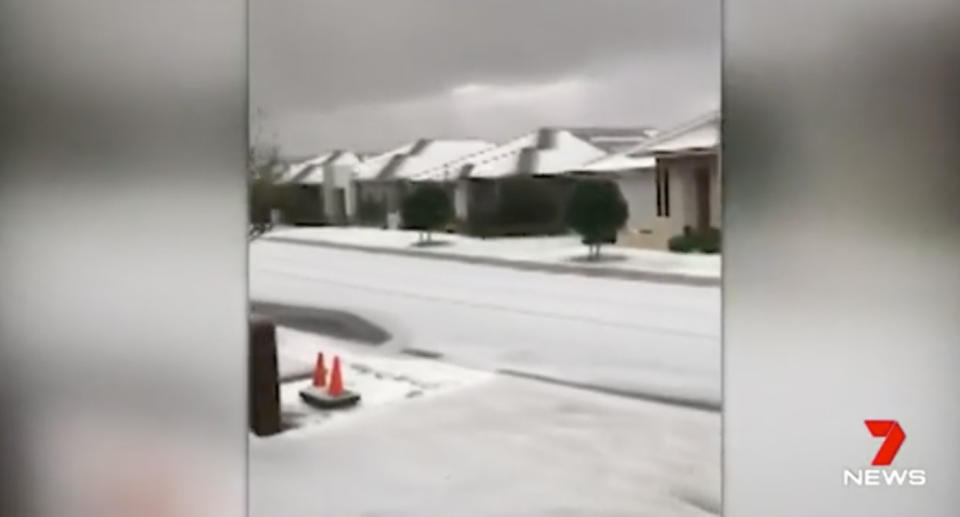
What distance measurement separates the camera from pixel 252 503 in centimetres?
155

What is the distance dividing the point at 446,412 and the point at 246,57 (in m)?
0.68

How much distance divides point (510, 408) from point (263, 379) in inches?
16.4

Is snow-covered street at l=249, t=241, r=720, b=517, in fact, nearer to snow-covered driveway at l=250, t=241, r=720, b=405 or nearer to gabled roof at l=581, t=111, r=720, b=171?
snow-covered driveway at l=250, t=241, r=720, b=405

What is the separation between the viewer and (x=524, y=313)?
5.19 feet

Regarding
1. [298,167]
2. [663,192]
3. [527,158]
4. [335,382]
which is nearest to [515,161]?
[527,158]

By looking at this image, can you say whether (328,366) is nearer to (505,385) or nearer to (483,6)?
(505,385)

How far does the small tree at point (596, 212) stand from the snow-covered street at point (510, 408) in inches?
2.8

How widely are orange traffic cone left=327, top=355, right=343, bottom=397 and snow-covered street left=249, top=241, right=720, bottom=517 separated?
0.06 ft

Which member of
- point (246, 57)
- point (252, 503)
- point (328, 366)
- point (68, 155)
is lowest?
point (252, 503)

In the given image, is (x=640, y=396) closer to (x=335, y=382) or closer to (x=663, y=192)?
(x=663, y=192)

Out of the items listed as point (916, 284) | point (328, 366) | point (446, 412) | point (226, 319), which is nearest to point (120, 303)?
point (226, 319)

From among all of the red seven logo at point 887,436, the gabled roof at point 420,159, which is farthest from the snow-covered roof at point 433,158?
the red seven logo at point 887,436

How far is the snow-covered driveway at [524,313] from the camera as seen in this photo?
1563 mm

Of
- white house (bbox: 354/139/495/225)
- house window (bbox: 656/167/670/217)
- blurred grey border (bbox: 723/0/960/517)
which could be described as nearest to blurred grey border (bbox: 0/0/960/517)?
blurred grey border (bbox: 723/0/960/517)
